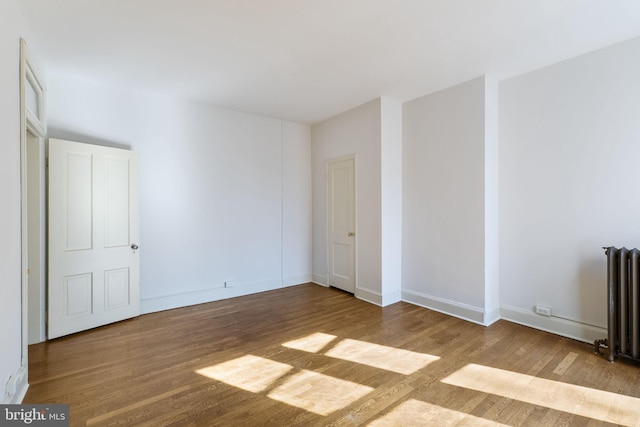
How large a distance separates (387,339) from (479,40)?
3120 mm

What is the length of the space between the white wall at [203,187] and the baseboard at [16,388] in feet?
5.72

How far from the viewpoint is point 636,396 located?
7.13 ft

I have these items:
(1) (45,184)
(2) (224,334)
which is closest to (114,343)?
(2) (224,334)

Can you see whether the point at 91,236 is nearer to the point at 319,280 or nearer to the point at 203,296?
the point at 203,296

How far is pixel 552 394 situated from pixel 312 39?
355cm

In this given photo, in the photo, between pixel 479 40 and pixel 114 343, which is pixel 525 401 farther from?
pixel 114 343

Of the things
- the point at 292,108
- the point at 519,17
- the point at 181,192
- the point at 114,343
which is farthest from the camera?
the point at 292,108

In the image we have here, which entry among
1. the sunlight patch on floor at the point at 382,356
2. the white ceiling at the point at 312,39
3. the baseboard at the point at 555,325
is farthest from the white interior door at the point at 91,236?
the baseboard at the point at 555,325

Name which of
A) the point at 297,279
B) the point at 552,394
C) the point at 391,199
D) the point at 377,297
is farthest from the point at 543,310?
the point at 297,279

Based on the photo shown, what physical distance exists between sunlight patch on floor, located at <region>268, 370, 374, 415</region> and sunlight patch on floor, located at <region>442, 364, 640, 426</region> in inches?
30.9

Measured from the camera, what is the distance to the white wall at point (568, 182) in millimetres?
2855

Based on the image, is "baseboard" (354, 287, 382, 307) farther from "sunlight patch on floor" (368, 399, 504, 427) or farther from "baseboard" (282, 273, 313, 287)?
"sunlight patch on floor" (368, 399, 504, 427)

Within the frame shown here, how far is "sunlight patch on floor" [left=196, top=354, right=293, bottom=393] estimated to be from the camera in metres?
2.35

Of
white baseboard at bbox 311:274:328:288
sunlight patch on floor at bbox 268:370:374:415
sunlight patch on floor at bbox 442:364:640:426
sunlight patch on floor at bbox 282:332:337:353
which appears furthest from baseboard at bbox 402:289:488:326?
sunlight patch on floor at bbox 268:370:374:415
